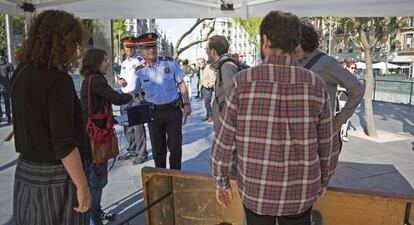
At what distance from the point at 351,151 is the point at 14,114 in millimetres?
6381

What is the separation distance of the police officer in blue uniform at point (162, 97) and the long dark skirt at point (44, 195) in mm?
2419

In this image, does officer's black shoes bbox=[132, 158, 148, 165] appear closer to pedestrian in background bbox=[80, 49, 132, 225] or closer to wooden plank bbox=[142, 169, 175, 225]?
pedestrian in background bbox=[80, 49, 132, 225]

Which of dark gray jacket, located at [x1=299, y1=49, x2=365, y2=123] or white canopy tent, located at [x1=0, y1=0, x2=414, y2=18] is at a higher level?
white canopy tent, located at [x1=0, y1=0, x2=414, y2=18]

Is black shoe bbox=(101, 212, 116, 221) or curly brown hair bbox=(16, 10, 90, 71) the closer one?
curly brown hair bbox=(16, 10, 90, 71)

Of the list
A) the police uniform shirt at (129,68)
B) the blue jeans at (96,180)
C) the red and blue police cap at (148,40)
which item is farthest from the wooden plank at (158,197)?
the police uniform shirt at (129,68)

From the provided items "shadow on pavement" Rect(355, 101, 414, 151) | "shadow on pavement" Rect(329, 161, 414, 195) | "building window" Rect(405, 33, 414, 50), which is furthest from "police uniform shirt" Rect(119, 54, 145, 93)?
"building window" Rect(405, 33, 414, 50)

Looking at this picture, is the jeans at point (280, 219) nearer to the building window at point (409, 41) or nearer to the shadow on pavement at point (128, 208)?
the shadow on pavement at point (128, 208)

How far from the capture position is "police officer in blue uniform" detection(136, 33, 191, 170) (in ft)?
14.7

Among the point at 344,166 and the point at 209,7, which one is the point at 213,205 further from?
the point at 344,166

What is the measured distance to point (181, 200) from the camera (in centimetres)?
309

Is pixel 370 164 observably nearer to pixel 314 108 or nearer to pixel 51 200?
pixel 314 108

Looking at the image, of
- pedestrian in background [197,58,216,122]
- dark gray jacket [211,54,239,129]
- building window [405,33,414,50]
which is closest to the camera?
dark gray jacket [211,54,239,129]

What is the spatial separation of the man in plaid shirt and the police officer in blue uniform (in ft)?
8.72

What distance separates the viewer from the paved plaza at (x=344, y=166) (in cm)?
459
